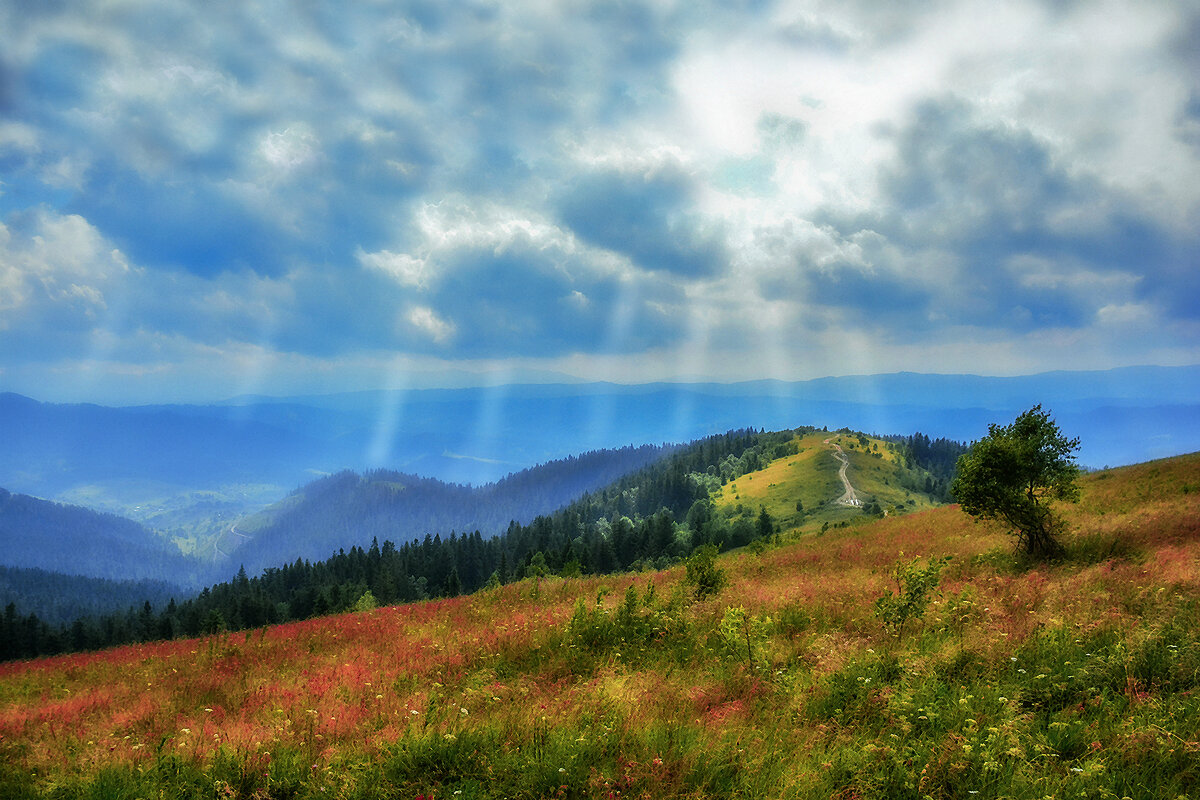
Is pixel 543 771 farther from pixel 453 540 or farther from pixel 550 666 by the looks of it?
pixel 453 540

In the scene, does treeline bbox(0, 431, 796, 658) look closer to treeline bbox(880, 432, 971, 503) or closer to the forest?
the forest

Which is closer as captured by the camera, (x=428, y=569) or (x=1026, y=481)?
(x=1026, y=481)

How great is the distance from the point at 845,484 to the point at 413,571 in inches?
4347

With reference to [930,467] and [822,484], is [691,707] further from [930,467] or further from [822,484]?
[930,467]

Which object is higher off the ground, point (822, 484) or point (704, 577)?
point (704, 577)

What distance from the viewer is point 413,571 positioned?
403ft

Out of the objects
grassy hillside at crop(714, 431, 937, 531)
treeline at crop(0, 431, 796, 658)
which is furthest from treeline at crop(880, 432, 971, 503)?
treeline at crop(0, 431, 796, 658)

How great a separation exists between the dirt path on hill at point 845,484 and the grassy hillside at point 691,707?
10803 cm

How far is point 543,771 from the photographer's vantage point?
17.5ft

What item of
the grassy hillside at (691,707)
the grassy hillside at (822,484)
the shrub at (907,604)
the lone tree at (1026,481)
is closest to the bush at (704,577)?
the grassy hillside at (691,707)

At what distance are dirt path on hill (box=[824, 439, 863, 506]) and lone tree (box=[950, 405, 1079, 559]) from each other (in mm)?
100855

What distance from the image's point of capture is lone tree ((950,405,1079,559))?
604 inches

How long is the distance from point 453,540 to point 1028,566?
143 metres

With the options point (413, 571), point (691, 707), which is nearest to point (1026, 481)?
point (691, 707)
